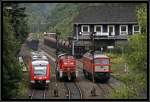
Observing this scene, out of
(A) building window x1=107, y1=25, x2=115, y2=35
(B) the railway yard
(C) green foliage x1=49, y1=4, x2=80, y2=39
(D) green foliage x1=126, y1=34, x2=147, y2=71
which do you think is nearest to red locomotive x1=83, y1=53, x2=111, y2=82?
(B) the railway yard

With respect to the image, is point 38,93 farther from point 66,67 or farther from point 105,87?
point 66,67

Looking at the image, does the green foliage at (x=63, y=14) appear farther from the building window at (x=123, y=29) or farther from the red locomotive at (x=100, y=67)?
the red locomotive at (x=100, y=67)

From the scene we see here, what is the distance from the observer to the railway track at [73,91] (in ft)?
81.4

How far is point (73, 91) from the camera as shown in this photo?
1061 inches

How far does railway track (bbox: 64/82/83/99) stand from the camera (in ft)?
81.4

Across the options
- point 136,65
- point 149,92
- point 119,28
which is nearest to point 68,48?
point 119,28

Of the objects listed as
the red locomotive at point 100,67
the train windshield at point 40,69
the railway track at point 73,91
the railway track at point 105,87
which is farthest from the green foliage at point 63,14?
the train windshield at point 40,69

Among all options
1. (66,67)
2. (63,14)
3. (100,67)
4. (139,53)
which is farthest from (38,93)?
(63,14)

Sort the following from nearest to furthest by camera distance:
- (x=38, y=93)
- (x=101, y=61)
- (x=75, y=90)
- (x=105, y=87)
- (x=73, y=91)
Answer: (x=38, y=93) < (x=73, y=91) < (x=75, y=90) < (x=105, y=87) < (x=101, y=61)

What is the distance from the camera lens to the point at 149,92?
14.0 metres

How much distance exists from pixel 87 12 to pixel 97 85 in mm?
25815

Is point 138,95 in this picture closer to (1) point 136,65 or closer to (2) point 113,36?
(1) point 136,65

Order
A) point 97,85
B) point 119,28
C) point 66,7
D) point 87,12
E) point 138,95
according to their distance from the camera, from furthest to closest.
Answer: point 66,7 < point 87,12 < point 119,28 < point 97,85 < point 138,95

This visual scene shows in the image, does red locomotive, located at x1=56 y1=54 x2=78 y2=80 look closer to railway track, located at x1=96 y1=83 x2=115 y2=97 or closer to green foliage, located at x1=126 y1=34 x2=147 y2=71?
railway track, located at x1=96 y1=83 x2=115 y2=97
